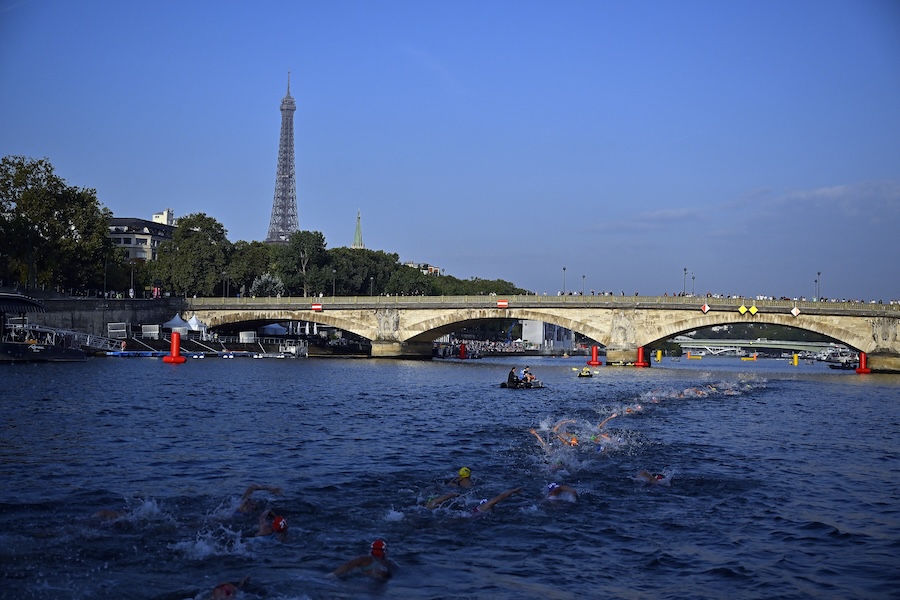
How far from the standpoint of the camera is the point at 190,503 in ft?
72.2

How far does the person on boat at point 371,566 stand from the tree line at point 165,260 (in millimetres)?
87262

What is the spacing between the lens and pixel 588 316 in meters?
105

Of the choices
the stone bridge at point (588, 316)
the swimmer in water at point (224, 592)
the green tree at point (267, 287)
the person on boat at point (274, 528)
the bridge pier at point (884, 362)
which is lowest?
the swimmer in water at point (224, 592)

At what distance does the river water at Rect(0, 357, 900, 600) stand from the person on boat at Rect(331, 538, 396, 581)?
237 mm

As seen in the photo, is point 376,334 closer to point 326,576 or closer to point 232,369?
point 232,369

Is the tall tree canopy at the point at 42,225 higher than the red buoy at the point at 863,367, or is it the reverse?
the tall tree canopy at the point at 42,225

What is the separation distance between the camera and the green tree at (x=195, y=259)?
→ 438ft

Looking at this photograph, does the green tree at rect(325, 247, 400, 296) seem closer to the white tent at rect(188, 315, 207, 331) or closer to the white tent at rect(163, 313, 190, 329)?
the white tent at rect(188, 315, 207, 331)

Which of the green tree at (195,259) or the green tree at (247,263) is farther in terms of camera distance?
the green tree at (247,263)

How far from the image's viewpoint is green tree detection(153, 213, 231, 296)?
133500 millimetres

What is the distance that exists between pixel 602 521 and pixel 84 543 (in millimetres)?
11528

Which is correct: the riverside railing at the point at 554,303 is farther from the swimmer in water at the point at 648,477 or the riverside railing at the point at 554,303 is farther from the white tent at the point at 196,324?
the swimmer in water at the point at 648,477

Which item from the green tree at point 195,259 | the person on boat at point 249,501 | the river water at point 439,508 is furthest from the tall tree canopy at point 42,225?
the person on boat at point 249,501

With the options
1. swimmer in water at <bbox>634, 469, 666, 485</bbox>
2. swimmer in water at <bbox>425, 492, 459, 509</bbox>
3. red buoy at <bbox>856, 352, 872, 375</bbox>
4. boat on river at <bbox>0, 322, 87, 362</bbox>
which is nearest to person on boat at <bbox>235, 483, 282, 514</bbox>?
swimmer in water at <bbox>425, 492, 459, 509</bbox>
